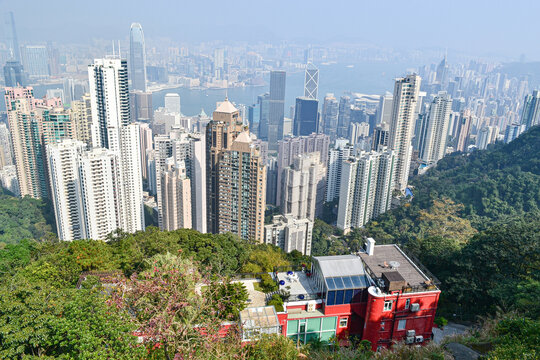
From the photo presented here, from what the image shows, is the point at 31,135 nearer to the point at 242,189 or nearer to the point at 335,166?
the point at 242,189

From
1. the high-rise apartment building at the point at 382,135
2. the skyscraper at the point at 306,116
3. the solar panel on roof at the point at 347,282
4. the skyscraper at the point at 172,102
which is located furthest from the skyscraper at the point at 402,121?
the skyscraper at the point at 172,102

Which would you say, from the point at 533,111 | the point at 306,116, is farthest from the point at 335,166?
the point at 306,116

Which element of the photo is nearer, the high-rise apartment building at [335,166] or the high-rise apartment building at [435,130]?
the high-rise apartment building at [335,166]

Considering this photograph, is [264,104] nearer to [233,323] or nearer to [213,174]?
[213,174]

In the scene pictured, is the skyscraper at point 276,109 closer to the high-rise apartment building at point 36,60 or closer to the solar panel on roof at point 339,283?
the high-rise apartment building at point 36,60

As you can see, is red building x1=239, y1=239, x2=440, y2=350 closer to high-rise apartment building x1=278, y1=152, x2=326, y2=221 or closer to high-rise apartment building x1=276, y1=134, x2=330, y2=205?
high-rise apartment building x1=278, y1=152, x2=326, y2=221

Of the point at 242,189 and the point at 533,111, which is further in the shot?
the point at 533,111
